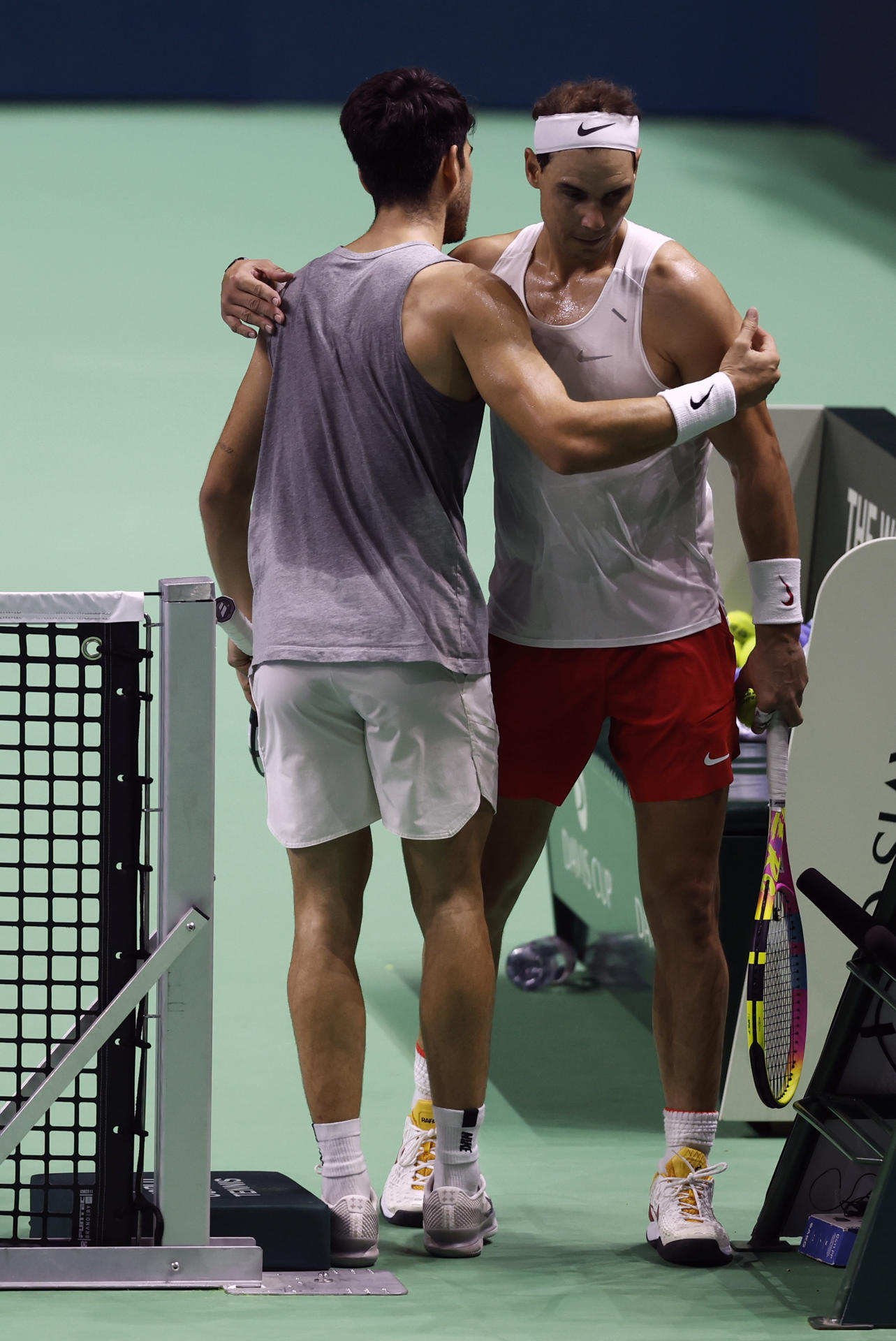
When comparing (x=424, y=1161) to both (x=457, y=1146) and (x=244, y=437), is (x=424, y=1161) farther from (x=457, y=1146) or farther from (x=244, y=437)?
(x=244, y=437)

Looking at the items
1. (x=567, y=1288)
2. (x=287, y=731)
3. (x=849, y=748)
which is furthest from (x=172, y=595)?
(x=849, y=748)

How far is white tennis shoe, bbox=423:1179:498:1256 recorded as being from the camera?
3309 millimetres

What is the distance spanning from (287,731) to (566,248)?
2.98 feet

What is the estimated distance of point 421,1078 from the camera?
12.1 ft

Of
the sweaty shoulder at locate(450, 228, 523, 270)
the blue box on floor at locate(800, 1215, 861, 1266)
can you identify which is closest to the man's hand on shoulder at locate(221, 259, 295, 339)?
the sweaty shoulder at locate(450, 228, 523, 270)

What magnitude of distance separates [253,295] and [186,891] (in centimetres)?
96

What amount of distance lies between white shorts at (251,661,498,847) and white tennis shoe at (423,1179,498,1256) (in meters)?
0.59

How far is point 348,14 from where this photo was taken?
57.8ft

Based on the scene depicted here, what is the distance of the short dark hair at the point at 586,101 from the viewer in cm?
332

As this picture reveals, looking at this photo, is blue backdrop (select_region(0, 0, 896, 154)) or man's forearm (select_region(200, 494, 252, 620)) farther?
blue backdrop (select_region(0, 0, 896, 154))

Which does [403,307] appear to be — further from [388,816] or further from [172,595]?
[388,816]

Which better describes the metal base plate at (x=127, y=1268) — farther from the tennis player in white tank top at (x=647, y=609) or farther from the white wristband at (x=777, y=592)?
the white wristband at (x=777, y=592)

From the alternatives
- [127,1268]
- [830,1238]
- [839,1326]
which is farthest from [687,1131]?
[127,1268]

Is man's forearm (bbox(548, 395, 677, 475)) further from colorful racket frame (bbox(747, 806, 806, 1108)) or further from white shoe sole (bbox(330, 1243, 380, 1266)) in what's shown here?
white shoe sole (bbox(330, 1243, 380, 1266))
